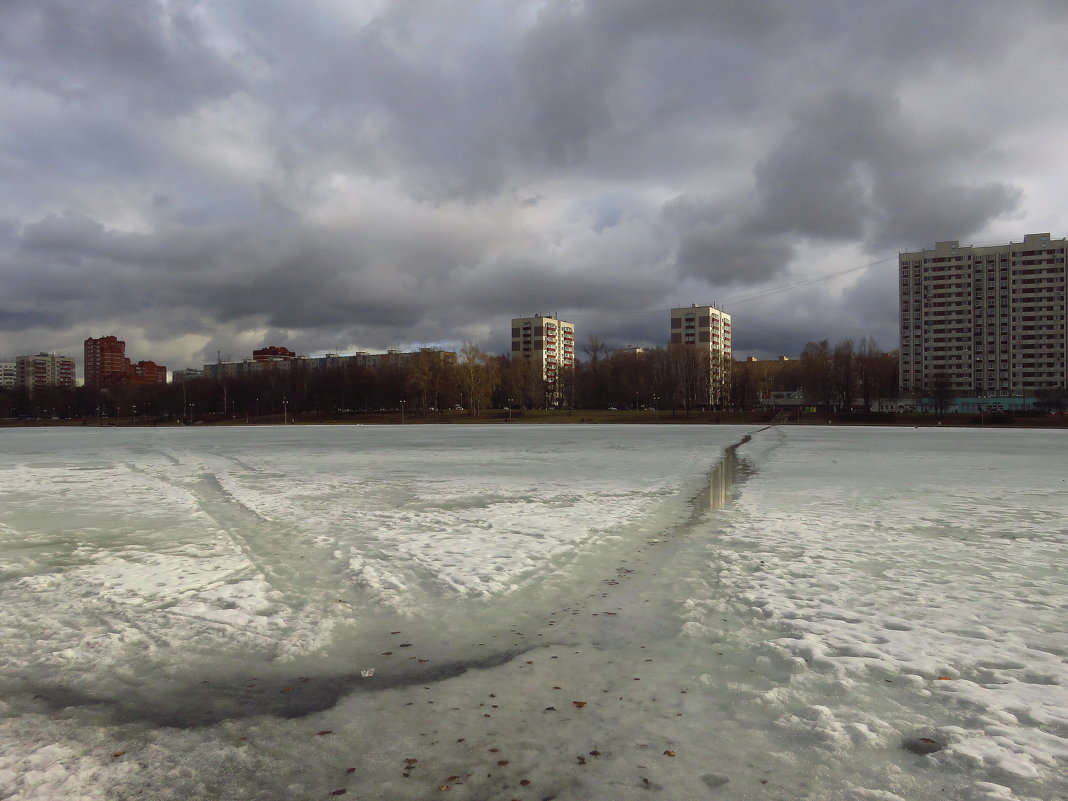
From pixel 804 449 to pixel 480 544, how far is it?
2219cm

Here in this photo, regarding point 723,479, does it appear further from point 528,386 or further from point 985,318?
point 985,318

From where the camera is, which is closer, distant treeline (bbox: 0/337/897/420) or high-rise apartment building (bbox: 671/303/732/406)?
distant treeline (bbox: 0/337/897/420)

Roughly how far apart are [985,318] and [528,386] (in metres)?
81.9

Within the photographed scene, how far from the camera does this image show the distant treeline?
9794 centimetres

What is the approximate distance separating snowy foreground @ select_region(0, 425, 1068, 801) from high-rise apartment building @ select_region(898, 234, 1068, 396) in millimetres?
117636

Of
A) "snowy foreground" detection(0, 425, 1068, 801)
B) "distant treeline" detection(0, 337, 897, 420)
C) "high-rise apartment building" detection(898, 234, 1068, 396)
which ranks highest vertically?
"high-rise apartment building" detection(898, 234, 1068, 396)

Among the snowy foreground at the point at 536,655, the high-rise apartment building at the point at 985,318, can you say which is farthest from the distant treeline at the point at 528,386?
the snowy foreground at the point at 536,655

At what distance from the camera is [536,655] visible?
4676 millimetres

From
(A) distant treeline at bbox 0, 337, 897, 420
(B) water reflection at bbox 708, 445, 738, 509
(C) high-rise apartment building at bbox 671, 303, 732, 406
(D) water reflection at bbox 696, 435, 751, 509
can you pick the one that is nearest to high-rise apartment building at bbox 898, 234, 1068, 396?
(A) distant treeline at bbox 0, 337, 897, 420

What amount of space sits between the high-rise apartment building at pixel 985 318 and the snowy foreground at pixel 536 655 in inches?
4631

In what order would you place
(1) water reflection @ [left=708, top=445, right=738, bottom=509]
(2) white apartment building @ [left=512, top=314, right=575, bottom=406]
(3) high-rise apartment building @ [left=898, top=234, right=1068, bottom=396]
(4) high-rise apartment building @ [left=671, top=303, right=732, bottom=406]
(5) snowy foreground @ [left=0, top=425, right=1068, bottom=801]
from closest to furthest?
(5) snowy foreground @ [left=0, top=425, right=1068, bottom=801]
(1) water reflection @ [left=708, top=445, right=738, bottom=509]
(3) high-rise apartment building @ [left=898, top=234, right=1068, bottom=396]
(4) high-rise apartment building @ [left=671, top=303, right=732, bottom=406]
(2) white apartment building @ [left=512, top=314, right=575, bottom=406]

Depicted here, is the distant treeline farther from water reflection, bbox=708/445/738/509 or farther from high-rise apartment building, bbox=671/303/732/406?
water reflection, bbox=708/445/738/509

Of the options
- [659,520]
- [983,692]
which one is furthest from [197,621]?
[659,520]

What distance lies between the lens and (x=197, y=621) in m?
5.48
